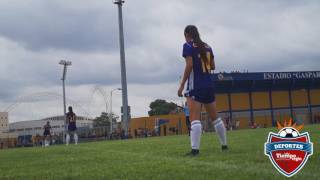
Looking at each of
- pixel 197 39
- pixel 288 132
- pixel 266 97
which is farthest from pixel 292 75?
pixel 288 132

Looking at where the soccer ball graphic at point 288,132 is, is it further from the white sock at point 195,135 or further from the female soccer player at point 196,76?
the white sock at point 195,135

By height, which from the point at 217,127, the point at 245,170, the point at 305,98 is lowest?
the point at 245,170

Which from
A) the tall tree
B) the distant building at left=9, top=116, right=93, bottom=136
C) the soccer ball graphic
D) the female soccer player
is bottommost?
the soccer ball graphic

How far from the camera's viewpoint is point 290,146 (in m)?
3.23

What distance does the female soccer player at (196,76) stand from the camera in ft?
29.3

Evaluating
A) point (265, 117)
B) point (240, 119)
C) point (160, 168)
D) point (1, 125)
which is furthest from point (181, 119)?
point (160, 168)

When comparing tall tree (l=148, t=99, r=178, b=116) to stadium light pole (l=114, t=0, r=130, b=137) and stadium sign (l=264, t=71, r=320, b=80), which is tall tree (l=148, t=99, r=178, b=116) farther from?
stadium light pole (l=114, t=0, r=130, b=137)

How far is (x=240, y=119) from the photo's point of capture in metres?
76.9

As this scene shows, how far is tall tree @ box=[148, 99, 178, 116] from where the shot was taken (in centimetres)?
13238

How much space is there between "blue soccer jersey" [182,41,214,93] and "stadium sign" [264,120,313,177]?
5.62 meters

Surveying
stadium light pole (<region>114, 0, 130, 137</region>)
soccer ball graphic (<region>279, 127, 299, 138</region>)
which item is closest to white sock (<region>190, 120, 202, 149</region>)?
soccer ball graphic (<region>279, 127, 299, 138</region>)

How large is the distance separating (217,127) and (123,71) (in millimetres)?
42737

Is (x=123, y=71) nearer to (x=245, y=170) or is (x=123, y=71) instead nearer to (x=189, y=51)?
(x=189, y=51)

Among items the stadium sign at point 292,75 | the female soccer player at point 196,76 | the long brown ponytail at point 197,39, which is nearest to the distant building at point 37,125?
the stadium sign at point 292,75
